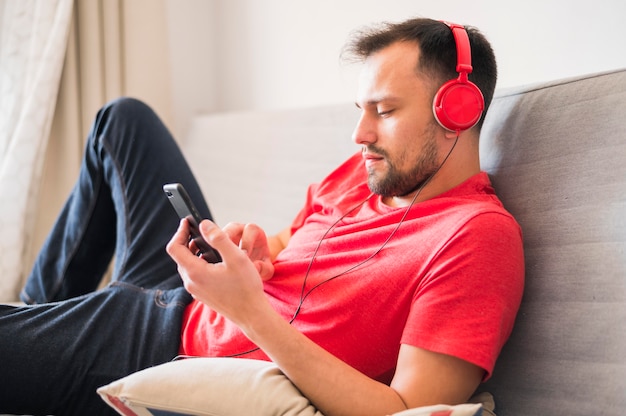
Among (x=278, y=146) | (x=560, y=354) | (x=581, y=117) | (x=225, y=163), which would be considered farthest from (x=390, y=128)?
(x=225, y=163)

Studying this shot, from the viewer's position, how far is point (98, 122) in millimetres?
1604

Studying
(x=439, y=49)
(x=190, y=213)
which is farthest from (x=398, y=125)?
(x=190, y=213)

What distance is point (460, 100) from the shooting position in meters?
1.11

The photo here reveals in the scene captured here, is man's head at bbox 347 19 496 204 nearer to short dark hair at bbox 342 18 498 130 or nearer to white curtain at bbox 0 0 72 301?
short dark hair at bbox 342 18 498 130

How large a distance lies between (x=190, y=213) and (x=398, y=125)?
15.0 inches

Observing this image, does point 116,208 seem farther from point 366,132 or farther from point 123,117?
point 366,132

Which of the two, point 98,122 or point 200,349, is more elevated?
point 98,122

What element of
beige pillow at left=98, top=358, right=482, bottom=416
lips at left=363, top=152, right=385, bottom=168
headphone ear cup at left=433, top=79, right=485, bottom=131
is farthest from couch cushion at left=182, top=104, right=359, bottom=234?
beige pillow at left=98, top=358, right=482, bottom=416

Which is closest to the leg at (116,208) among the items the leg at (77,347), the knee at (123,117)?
the knee at (123,117)

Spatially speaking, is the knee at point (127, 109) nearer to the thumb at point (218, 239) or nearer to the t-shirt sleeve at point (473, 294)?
the thumb at point (218, 239)

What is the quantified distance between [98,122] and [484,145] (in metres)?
0.88

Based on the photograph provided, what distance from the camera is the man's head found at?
45.4 inches

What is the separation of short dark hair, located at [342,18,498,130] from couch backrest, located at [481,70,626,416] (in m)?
0.09

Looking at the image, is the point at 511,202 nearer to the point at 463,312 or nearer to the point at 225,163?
the point at 463,312
